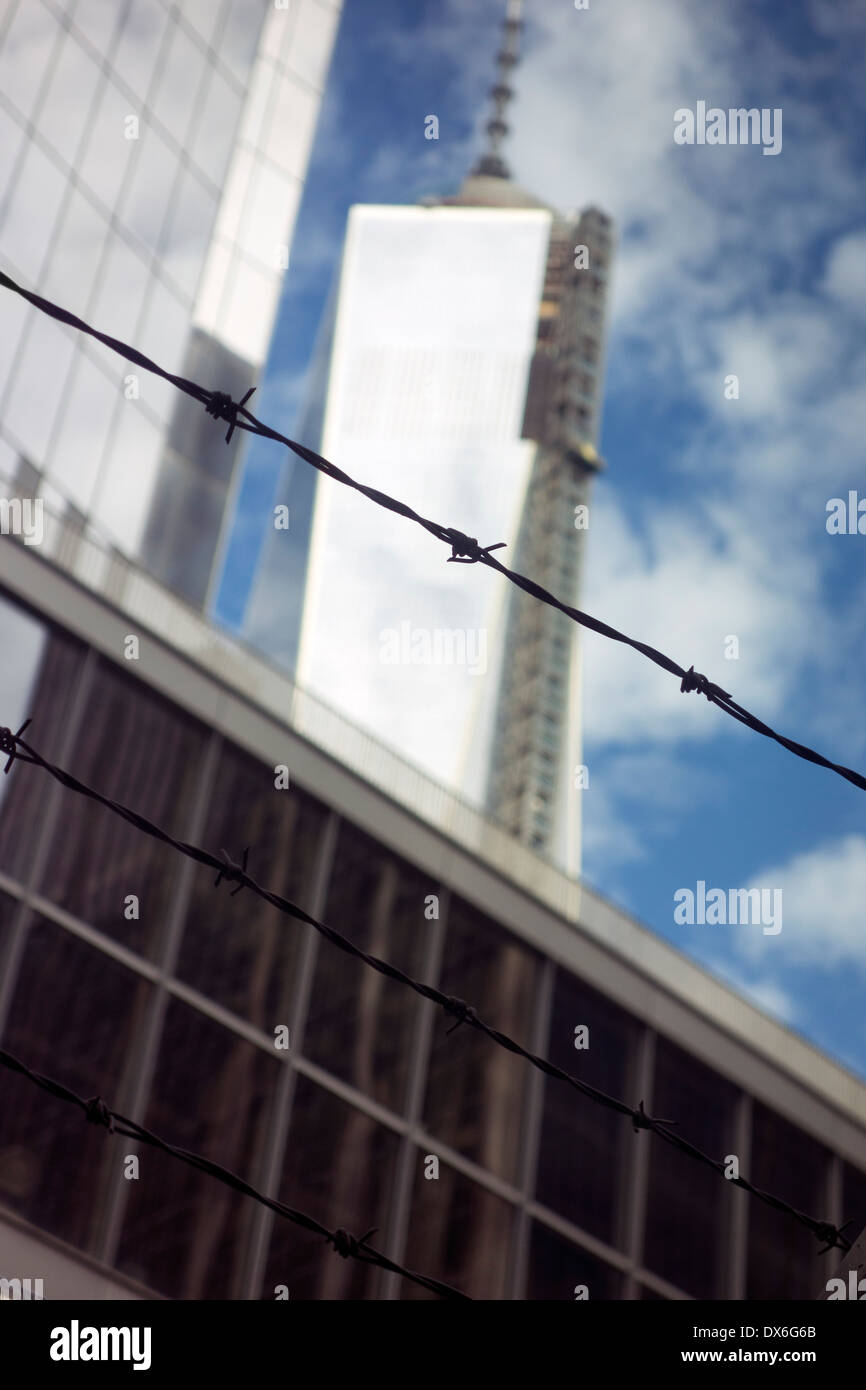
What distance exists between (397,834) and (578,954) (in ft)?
9.90

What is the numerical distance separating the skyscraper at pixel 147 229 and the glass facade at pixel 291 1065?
6438 mm

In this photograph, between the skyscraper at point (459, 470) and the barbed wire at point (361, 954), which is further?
the skyscraper at point (459, 470)

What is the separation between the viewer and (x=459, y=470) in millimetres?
145750

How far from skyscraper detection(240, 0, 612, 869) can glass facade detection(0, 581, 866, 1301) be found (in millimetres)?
90785

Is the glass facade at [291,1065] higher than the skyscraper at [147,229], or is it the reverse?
the skyscraper at [147,229]

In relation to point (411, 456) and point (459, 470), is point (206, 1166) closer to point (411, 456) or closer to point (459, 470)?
point (459, 470)

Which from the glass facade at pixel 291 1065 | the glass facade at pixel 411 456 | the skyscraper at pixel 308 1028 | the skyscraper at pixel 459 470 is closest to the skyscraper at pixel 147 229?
the skyscraper at pixel 308 1028

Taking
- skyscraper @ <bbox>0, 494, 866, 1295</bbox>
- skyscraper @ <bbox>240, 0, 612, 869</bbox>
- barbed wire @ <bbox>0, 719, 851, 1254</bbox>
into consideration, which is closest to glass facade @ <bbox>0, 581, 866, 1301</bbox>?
skyscraper @ <bbox>0, 494, 866, 1295</bbox>

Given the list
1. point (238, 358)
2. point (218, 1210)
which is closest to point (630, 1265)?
point (218, 1210)

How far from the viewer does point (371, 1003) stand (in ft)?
64.2

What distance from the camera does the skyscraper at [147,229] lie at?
92.9 feet

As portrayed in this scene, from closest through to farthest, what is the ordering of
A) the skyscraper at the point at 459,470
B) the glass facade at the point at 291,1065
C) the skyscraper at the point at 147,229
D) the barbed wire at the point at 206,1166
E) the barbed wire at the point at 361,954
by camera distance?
1. the barbed wire at the point at 206,1166
2. the barbed wire at the point at 361,954
3. the glass facade at the point at 291,1065
4. the skyscraper at the point at 147,229
5. the skyscraper at the point at 459,470

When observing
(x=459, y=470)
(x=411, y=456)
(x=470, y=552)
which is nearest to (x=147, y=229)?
(x=470, y=552)

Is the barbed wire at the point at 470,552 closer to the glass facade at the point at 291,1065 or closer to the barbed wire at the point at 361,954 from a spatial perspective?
the barbed wire at the point at 361,954
